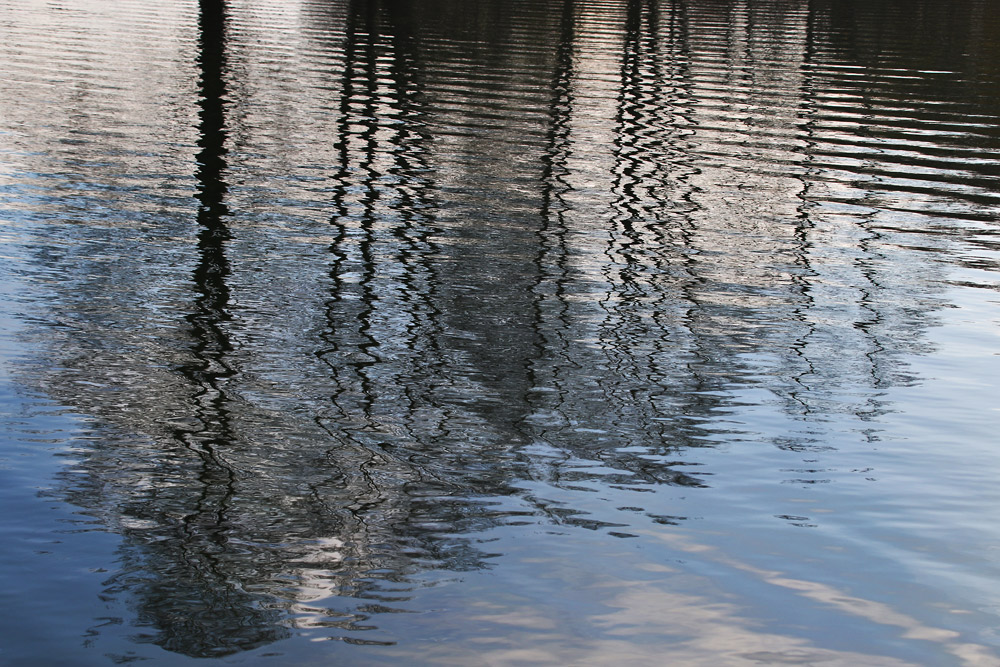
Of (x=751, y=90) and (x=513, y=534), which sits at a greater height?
(x=751, y=90)

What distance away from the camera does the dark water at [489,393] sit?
337 inches

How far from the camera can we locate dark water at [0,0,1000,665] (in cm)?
855

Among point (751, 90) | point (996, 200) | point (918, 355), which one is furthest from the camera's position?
point (751, 90)

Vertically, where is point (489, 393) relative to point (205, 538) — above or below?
above

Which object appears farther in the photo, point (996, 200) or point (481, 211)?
point (996, 200)

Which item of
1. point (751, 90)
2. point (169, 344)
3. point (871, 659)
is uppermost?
point (751, 90)

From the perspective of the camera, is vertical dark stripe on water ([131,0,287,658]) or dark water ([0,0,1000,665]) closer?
vertical dark stripe on water ([131,0,287,658])

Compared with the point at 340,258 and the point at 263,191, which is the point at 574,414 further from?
the point at 263,191

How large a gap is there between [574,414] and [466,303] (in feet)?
13.5

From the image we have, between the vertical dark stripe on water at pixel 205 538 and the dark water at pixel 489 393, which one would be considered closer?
the vertical dark stripe on water at pixel 205 538

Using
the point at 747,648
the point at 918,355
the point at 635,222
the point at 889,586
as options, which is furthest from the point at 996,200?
the point at 747,648

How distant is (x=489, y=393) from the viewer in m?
12.9

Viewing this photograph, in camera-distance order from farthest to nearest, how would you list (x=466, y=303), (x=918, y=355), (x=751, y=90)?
1. (x=751, y=90)
2. (x=466, y=303)
3. (x=918, y=355)

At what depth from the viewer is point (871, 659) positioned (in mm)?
8227
